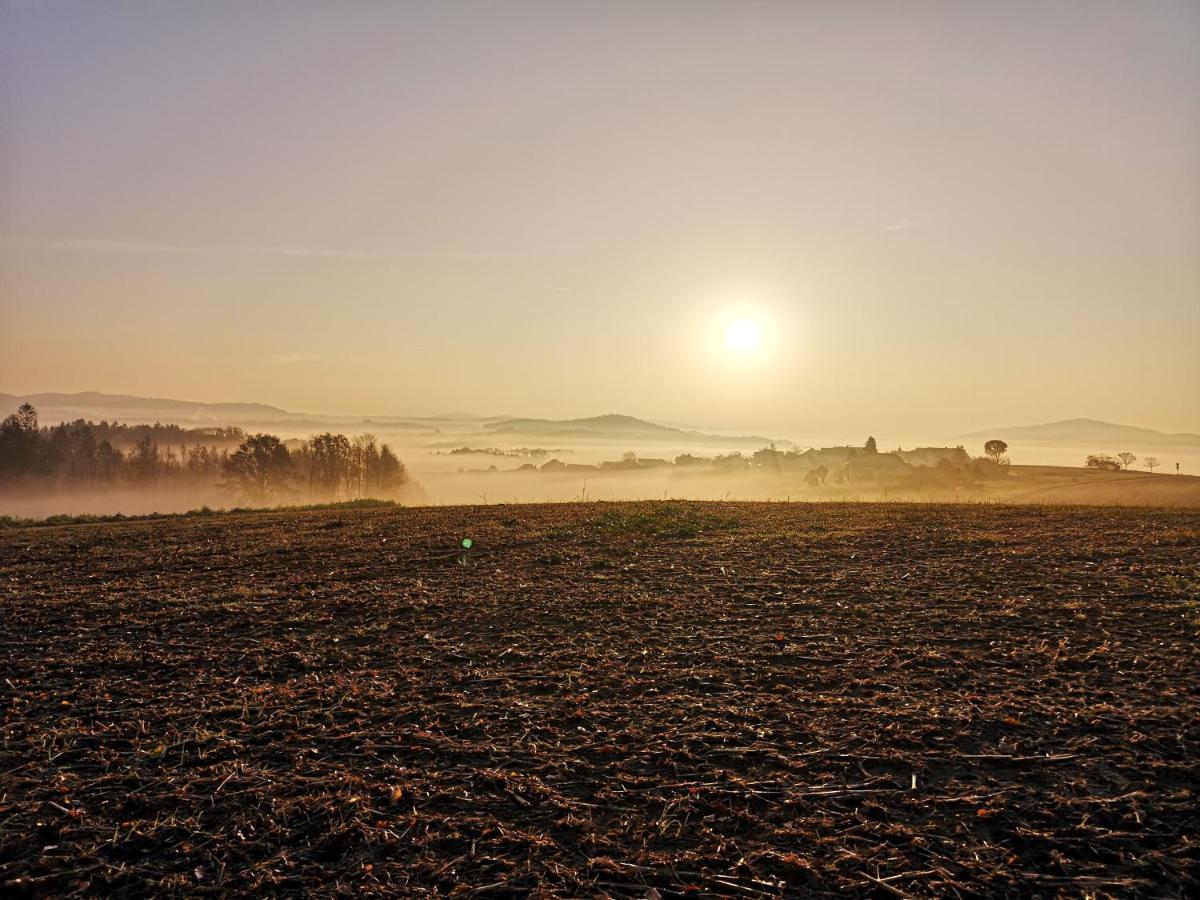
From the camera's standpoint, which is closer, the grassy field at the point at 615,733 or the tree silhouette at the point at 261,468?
A: the grassy field at the point at 615,733

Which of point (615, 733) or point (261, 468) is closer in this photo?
point (615, 733)

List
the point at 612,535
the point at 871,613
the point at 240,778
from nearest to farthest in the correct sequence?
the point at 240,778, the point at 871,613, the point at 612,535

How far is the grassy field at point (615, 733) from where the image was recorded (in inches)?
128

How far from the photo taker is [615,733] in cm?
457

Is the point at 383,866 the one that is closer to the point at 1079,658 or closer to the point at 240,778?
the point at 240,778

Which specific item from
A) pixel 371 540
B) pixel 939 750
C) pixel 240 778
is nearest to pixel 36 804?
pixel 240 778

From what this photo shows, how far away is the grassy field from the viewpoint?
10.6 ft

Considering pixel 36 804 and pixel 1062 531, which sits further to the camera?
pixel 1062 531

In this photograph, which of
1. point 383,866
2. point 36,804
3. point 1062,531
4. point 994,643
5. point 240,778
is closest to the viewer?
point 383,866

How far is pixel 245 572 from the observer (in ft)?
34.0

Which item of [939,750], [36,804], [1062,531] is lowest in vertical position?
[36,804]

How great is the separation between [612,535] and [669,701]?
801cm

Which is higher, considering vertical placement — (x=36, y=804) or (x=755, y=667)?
(x=755, y=667)

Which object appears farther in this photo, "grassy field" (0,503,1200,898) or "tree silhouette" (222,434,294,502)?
A: "tree silhouette" (222,434,294,502)
